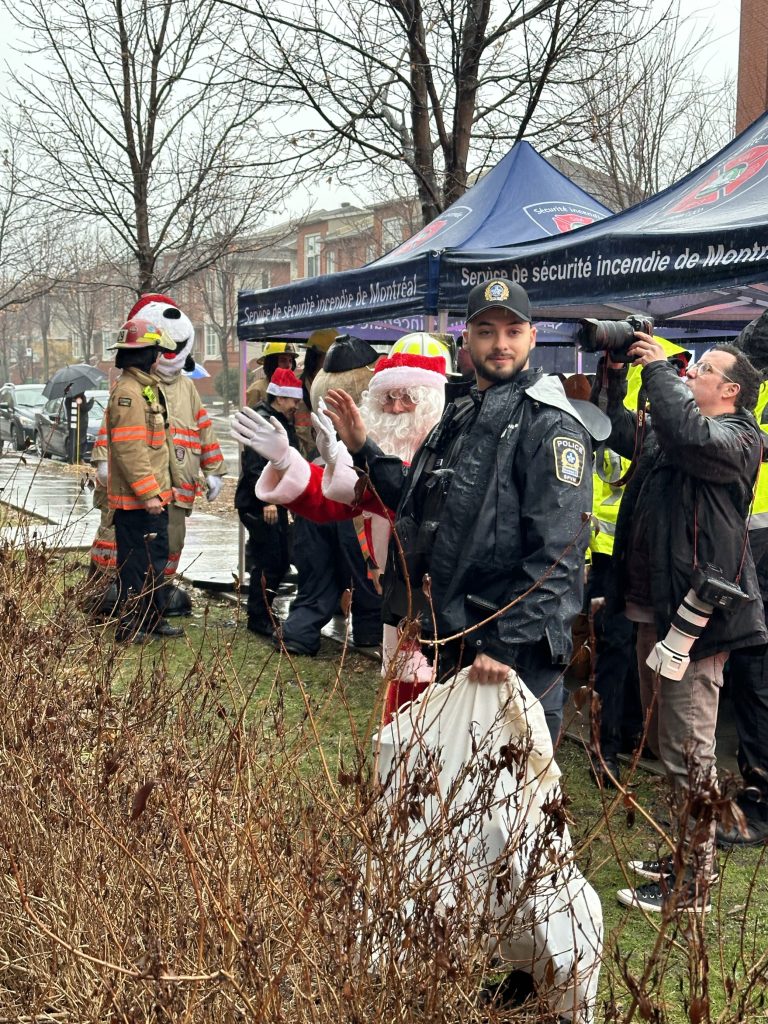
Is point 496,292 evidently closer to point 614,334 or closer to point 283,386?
point 614,334

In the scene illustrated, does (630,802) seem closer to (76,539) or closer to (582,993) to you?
(582,993)

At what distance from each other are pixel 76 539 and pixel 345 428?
29.6 feet

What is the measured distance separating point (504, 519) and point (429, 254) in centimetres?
390

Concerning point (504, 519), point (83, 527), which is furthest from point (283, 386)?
point (504, 519)

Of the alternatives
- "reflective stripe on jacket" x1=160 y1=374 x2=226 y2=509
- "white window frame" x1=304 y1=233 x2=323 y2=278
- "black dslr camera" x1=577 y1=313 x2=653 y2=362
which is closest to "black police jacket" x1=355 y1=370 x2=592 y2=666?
"black dslr camera" x1=577 y1=313 x2=653 y2=362

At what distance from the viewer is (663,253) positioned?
519 cm

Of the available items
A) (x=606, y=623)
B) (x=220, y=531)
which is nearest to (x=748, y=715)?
(x=606, y=623)

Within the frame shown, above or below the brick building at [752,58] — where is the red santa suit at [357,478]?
below

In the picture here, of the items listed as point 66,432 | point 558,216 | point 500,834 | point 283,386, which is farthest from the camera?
point 66,432

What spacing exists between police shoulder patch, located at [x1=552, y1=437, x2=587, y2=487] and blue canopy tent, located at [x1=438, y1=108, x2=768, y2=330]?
1926 mm

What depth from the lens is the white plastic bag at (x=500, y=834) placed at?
7.25 ft

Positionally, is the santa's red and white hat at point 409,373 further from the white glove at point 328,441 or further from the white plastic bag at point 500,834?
the white plastic bag at point 500,834

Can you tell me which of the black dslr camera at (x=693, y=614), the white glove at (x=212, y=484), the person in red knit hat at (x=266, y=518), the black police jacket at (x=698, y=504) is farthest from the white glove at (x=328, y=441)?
the white glove at (x=212, y=484)

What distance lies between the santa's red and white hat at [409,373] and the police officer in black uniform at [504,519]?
22.8 inches
